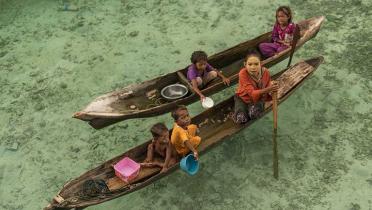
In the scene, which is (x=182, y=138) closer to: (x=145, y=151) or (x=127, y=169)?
(x=145, y=151)

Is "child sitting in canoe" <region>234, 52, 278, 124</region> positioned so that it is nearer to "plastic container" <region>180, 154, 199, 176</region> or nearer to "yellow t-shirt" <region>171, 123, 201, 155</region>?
"yellow t-shirt" <region>171, 123, 201, 155</region>

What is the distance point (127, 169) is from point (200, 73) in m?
1.91

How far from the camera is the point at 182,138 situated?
521 cm

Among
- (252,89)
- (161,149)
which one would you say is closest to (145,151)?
(161,149)

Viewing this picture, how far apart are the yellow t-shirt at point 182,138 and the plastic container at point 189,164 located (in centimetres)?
17

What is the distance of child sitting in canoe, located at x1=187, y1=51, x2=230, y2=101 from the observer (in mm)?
6210

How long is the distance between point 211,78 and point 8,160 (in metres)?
3.14

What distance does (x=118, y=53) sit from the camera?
8055 millimetres

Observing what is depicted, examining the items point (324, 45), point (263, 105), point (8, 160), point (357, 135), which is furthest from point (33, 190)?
point (324, 45)

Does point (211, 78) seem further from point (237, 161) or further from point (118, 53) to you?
point (118, 53)

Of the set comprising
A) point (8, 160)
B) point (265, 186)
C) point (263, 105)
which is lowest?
point (265, 186)

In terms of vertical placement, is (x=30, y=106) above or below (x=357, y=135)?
above

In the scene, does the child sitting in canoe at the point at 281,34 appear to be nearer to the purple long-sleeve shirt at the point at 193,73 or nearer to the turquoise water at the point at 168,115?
the turquoise water at the point at 168,115

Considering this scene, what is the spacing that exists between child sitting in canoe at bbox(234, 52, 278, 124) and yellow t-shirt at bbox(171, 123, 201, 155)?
0.76 m
